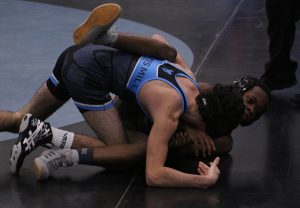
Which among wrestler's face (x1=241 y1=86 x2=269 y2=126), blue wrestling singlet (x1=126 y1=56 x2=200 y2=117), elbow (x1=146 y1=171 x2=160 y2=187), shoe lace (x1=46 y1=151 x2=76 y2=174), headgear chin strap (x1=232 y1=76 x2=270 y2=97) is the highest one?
blue wrestling singlet (x1=126 y1=56 x2=200 y2=117)

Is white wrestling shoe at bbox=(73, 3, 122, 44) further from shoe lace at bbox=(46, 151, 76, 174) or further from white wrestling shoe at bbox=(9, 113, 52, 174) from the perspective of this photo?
shoe lace at bbox=(46, 151, 76, 174)

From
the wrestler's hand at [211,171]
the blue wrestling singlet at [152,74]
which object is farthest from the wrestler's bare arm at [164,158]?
the blue wrestling singlet at [152,74]

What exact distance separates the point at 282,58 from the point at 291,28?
8.6 inches

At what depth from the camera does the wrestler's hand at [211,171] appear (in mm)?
3836

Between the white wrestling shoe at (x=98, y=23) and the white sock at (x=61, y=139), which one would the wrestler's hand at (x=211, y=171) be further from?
the white wrestling shoe at (x=98, y=23)

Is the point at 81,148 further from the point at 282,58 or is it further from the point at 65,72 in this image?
the point at 282,58

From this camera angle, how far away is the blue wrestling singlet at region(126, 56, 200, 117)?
13.2 feet

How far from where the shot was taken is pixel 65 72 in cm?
420

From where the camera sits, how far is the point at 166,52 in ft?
14.1

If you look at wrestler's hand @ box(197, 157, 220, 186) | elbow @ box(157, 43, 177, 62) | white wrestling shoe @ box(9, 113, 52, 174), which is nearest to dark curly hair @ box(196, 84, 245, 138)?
wrestler's hand @ box(197, 157, 220, 186)

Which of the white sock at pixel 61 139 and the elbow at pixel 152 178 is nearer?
the elbow at pixel 152 178

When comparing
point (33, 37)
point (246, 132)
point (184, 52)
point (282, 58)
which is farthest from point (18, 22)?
point (246, 132)

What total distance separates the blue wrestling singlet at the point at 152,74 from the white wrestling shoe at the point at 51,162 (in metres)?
0.46

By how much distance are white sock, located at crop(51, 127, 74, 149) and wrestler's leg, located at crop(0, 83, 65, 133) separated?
264mm
